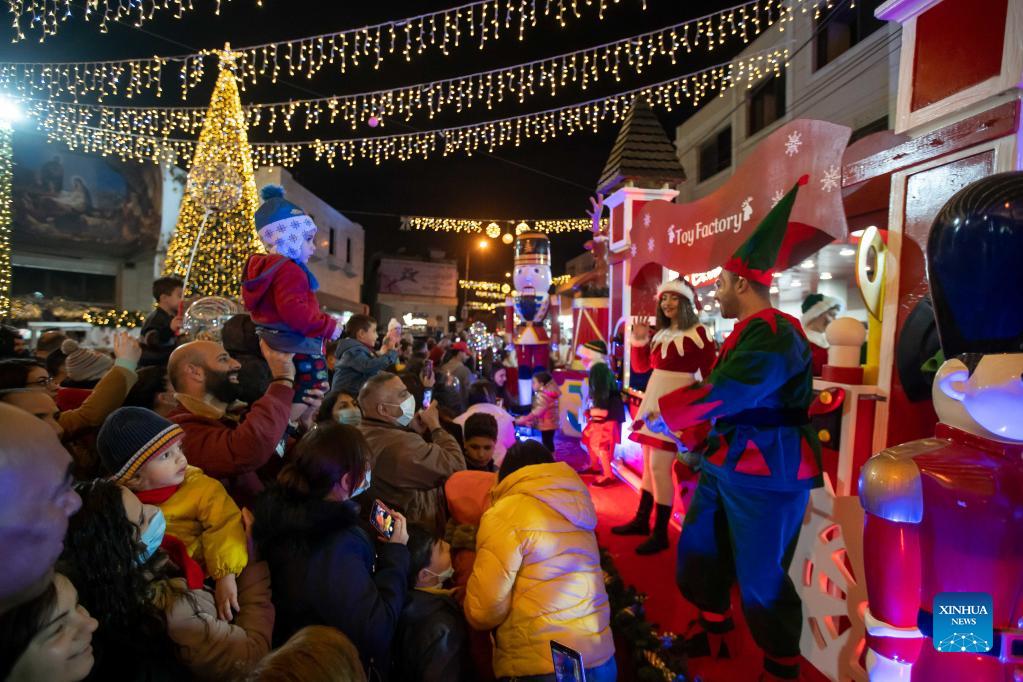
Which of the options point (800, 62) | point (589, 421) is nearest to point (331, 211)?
point (800, 62)

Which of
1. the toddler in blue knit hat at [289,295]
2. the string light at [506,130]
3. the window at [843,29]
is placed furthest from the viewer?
the window at [843,29]

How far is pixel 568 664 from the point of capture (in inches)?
60.3

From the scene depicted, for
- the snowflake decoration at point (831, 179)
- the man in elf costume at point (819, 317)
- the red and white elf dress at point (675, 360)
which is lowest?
the red and white elf dress at point (675, 360)

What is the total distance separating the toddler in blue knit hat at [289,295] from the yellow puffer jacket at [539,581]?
1.47m

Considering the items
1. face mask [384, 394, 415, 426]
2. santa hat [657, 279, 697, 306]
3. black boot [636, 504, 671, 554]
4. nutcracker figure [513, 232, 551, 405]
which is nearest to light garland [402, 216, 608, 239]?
nutcracker figure [513, 232, 551, 405]

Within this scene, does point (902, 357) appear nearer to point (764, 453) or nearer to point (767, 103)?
point (764, 453)

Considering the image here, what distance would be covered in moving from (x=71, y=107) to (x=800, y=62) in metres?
15.0

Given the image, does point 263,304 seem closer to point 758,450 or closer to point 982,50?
point 758,450

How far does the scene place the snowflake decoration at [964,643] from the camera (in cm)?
120

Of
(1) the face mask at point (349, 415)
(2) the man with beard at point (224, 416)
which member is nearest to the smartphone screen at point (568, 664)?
(2) the man with beard at point (224, 416)

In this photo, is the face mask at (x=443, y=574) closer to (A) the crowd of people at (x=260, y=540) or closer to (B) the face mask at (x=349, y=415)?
(A) the crowd of people at (x=260, y=540)

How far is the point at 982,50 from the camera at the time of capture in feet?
6.88

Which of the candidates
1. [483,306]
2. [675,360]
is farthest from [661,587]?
[483,306]

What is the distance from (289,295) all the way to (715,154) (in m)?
14.8
